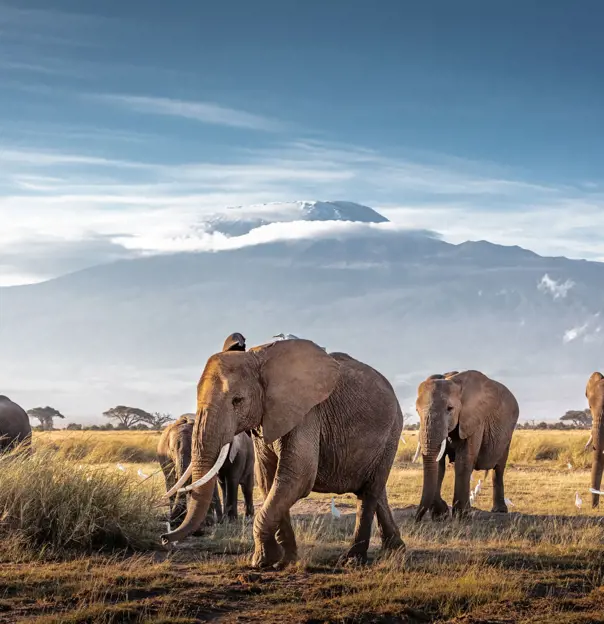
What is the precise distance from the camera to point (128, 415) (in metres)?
64.9

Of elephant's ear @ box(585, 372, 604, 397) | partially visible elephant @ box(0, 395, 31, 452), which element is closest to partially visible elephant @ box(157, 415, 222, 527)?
partially visible elephant @ box(0, 395, 31, 452)

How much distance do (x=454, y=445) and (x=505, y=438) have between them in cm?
140

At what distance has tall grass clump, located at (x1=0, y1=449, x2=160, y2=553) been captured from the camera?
11.7m

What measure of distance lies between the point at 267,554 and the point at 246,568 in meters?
0.31

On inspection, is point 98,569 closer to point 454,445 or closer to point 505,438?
point 454,445

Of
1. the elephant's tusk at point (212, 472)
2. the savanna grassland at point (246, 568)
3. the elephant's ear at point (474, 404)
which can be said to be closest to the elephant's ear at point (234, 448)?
the savanna grassland at point (246, 568)

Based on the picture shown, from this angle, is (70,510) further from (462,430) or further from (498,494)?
(498,494)

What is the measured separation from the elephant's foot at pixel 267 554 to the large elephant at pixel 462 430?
4915 mm

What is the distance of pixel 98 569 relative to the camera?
33.7 feet

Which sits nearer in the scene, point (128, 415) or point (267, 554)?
point (267, 554)

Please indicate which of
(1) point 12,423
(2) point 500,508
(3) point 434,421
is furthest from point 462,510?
(1) point 12,423

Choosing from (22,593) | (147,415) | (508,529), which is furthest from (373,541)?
(147,415)

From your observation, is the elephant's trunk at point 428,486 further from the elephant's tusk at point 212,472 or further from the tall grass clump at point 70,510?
the elephant's tusk at point 212,472

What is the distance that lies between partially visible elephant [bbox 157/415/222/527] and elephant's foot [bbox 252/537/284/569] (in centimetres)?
296
